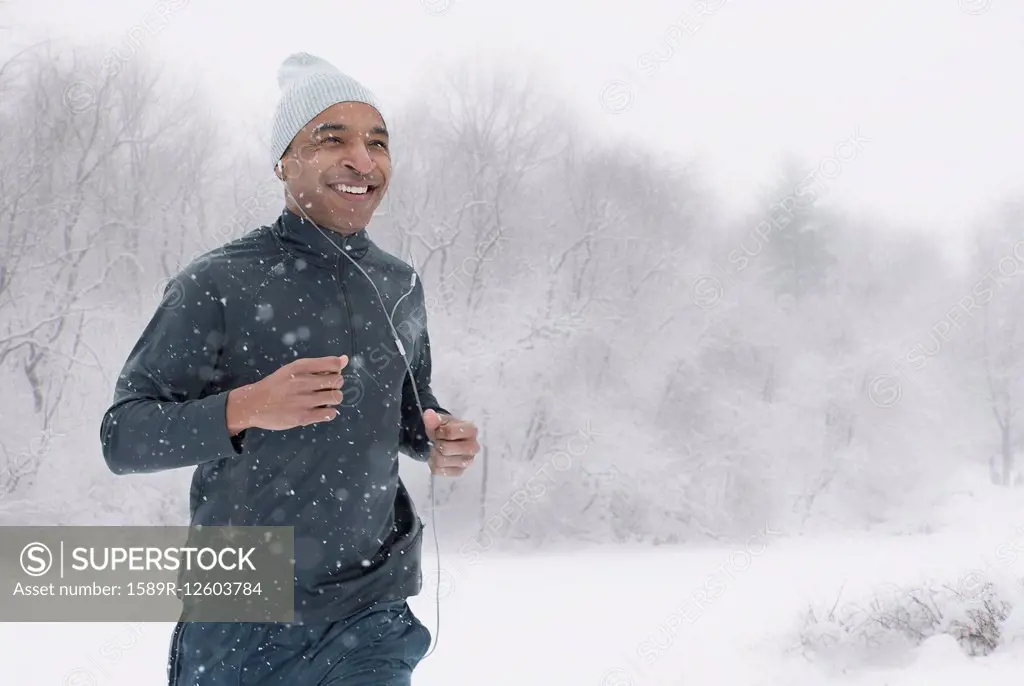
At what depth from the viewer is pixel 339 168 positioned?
72.3 inches

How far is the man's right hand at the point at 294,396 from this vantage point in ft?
4.57

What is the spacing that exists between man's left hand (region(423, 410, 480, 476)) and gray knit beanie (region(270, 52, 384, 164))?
744mm

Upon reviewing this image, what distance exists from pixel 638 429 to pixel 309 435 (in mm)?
16349

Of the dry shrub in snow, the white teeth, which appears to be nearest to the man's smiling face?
the white teeth

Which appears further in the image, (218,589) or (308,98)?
(308,98)

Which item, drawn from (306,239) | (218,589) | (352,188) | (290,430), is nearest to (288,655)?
(218,589)

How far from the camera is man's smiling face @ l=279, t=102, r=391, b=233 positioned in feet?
6.01

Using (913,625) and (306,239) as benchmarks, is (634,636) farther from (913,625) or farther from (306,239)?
(306,239)

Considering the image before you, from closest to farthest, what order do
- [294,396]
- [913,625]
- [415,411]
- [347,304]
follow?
[294,396] → [347,304] → [415,411] → [913,625]

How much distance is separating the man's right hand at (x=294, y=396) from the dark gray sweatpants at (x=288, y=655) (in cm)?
44

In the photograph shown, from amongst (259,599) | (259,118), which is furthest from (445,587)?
(259,118)

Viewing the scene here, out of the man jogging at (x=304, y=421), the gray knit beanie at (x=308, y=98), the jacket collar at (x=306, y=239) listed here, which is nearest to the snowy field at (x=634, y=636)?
the man jogging at (x=304, y=421)

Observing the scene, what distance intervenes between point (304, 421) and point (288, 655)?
1.61 ft

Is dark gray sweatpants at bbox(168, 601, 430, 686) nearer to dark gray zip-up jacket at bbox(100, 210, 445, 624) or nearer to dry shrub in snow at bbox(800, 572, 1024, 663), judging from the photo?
dark gray zip-up jacket at bbox(100, 210, 445, 624)
